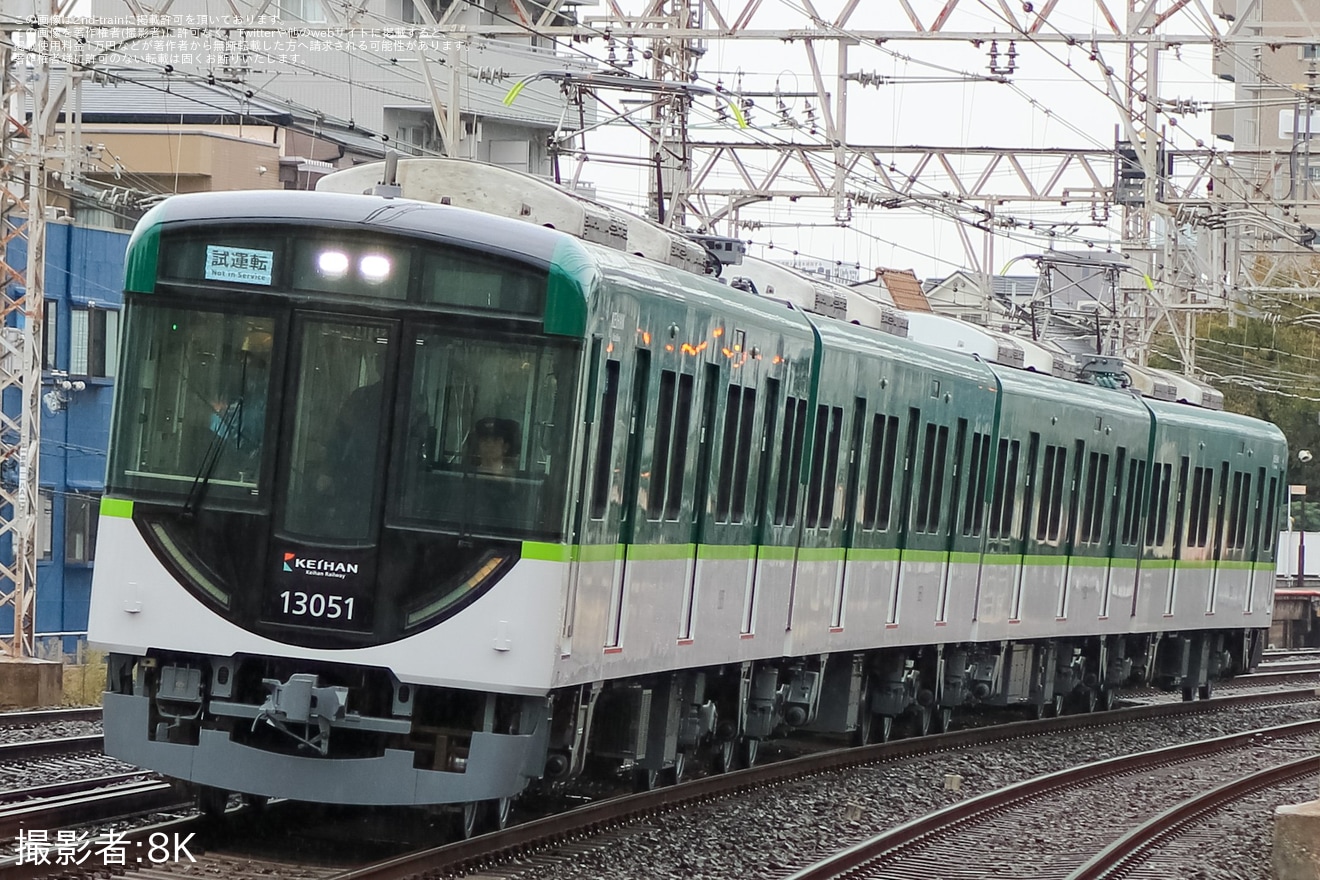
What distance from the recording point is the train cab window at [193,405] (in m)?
10.3

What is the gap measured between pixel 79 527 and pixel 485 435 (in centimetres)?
2551

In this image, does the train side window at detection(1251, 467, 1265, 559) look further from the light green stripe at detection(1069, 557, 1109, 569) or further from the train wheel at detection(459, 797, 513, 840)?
the train wheel at detection(459, 797, 513, 840)

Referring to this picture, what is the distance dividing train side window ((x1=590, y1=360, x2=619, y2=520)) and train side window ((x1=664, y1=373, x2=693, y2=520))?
3.59 ft

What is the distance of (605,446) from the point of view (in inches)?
432

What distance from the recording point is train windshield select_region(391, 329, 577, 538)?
1019cm

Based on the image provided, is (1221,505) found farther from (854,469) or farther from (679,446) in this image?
(679,446)

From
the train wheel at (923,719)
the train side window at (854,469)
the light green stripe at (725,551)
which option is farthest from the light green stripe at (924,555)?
the light green stripe at (725,551)

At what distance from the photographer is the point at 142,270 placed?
1045 centimetres

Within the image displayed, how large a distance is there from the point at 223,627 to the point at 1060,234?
21.1 m

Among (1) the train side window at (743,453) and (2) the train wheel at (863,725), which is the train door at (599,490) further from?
(2) the train wheel at (863,725)

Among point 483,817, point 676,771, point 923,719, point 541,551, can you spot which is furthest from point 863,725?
point 541,551

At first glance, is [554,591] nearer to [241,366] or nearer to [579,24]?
[241,366]

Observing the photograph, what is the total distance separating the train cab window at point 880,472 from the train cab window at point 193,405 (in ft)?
21.8

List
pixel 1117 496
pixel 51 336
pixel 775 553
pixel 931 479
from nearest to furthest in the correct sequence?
pixel 775 553
pixel 931 479
pixel 1117 496
pixel 51 336
